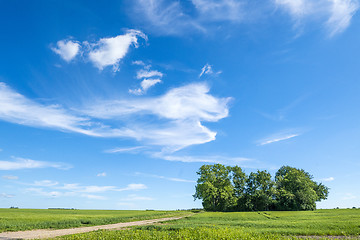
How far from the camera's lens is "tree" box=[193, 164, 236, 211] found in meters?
75.7

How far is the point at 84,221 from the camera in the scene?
1519 inches

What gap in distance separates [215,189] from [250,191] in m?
14.5

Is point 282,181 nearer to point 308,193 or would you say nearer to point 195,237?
point 308,193

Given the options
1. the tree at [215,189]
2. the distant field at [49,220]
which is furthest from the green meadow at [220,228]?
the tree at [215,189]

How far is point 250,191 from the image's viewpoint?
81.0 meters

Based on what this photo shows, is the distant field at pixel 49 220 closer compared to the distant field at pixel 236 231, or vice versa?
the distant field at pixel 236 231

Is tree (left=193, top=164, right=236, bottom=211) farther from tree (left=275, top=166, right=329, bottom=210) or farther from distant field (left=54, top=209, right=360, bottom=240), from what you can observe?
distant field (left=54, top=209, right=360, bottom=240)

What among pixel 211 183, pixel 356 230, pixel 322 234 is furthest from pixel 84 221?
pixel 211 183

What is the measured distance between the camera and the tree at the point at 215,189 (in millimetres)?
75725

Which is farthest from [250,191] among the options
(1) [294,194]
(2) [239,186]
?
(1) [294,194]

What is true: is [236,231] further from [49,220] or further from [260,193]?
[260,193]

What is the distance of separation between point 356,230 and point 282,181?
216 ft

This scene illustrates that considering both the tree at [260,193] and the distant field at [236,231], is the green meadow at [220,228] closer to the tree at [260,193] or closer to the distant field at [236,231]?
the distant field at [236,231]

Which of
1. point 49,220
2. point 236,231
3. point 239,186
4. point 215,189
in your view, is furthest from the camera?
point 239,186
